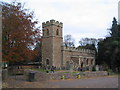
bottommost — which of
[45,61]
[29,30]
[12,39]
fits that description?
[45,61]

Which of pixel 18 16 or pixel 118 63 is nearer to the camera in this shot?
pixel 118 63

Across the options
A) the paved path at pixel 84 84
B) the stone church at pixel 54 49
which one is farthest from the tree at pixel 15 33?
the stone church at pixel 54 49

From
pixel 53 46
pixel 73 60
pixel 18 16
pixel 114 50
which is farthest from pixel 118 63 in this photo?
pixel 73 60

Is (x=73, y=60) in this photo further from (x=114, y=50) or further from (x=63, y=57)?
(x=114, y=50)

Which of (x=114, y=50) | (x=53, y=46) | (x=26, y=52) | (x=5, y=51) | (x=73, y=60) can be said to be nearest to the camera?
(x=114, y=50)

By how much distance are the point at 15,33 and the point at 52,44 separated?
28.3m

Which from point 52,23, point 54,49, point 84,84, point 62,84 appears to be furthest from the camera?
point 54,49

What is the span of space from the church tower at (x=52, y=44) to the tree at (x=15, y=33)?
25164 mm

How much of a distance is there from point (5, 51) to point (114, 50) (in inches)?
525

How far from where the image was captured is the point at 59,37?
4353 centimetres

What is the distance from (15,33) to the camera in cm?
1370

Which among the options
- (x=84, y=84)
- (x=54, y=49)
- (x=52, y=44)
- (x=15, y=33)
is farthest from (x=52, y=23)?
(x=84, y=84)

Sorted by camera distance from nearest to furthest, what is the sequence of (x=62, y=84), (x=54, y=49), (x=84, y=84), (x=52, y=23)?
(x=84, y=84) → (x=62, y=84) → (x=52, y=23) → (x=54, y=49)

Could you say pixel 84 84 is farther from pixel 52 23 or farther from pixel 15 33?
pixel 52 23
